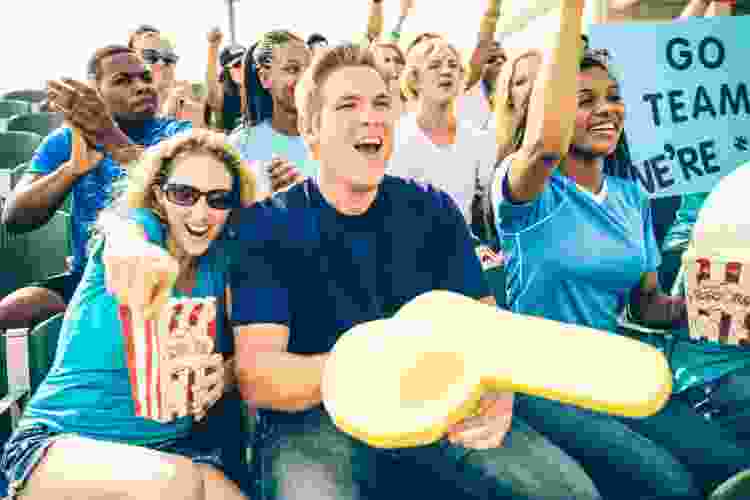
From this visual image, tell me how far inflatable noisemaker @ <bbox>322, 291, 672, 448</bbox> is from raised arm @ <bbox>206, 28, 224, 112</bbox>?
6.85 ft

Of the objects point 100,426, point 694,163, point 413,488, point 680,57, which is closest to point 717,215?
point 694,163

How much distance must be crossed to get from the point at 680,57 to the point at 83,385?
142 cm

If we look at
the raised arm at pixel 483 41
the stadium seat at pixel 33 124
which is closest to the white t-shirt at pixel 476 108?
the raised arm at pixel 483 41

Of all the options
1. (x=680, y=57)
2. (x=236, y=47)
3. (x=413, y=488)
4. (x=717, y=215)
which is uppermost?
(x=236, y=47)

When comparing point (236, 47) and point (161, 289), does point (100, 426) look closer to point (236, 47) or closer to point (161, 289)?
point (161, 289)

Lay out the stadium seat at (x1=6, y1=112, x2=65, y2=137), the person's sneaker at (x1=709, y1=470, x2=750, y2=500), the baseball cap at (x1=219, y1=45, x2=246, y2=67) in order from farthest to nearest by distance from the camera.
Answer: the stadium seat at (x1=6, y1=112, x2=65, y2=137) → the baseball cap at (x1=219, y1=45, x2=246, y2=67) → the person's sneaker at (x1=709, y1=470, x2=750, y2=500)

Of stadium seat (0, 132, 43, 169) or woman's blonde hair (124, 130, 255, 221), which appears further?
stadium seat (0, 132, 43, 169)

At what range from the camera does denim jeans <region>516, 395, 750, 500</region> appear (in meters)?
1.16

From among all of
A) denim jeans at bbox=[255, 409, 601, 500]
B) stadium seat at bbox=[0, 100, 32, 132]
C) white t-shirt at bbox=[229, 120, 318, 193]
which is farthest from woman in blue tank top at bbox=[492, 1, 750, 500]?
stadium seat at bbox=[0, 100, 32, 132]

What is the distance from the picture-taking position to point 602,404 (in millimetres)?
684

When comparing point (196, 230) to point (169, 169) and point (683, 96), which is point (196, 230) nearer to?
point (169, 169)

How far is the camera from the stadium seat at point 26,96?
629 cm

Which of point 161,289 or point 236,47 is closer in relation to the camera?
point 161,289

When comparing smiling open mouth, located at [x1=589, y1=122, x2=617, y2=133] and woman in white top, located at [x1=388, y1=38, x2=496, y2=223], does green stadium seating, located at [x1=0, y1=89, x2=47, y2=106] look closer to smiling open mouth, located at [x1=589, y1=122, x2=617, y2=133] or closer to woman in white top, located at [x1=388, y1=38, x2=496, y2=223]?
woman in white top, located at [x1=388, y1=38, x2=496, y2=223]
